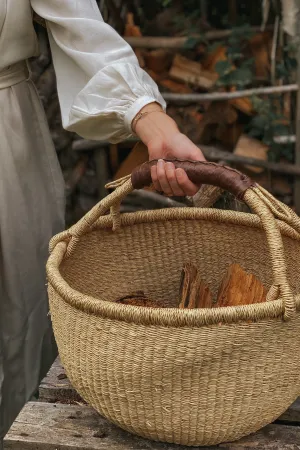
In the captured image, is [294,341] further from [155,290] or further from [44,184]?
[44,184]

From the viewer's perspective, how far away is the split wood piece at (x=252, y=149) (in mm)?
3279

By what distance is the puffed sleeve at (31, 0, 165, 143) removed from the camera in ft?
4.52

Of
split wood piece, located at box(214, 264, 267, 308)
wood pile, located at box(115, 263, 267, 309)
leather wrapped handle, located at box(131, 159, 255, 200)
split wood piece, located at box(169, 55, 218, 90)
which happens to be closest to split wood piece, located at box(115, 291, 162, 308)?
wood pile, located at box(115, 263, 267, 309)

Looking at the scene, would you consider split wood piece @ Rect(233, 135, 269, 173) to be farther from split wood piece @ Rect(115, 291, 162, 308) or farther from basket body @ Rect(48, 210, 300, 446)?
basket body @ Rect(48, 210, 300, 446)

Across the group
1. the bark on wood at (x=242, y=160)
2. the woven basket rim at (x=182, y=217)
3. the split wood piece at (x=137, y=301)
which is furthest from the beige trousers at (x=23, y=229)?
the bark on wood at (x=242, y=160)

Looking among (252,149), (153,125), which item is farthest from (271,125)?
(153,125)

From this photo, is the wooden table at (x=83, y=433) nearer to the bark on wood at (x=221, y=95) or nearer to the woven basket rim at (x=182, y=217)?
the woven basket rim at (x=182, y=217)

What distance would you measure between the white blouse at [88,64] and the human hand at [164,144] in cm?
3

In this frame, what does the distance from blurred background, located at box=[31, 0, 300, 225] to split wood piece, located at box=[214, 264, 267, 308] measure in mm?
1748

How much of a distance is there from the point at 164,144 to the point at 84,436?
533 millimetres

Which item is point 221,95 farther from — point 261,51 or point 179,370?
point 179,370

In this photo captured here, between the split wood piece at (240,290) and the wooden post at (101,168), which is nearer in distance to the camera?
the split wood piece at (240,290)

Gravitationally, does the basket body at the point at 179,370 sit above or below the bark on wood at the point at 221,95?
above

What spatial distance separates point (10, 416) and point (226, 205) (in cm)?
72
